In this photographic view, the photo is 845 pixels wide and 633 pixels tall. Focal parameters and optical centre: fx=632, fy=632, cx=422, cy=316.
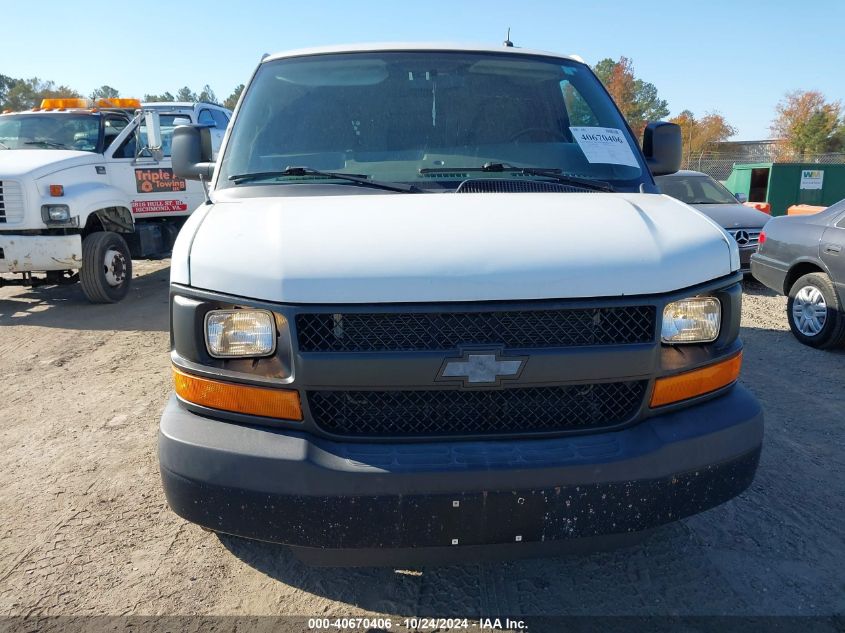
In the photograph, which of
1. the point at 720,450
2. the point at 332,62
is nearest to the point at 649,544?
the point at 720,450

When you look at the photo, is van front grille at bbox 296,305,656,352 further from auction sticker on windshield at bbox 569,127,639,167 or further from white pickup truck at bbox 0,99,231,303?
white pickup truck at bbox 0,99,231,303

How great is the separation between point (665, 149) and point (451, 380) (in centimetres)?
220

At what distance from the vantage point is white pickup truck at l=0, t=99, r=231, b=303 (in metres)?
7.23

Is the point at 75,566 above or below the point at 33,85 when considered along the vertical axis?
below

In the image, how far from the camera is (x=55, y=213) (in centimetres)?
737

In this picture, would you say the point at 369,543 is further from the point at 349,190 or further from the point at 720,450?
the point at 349,190

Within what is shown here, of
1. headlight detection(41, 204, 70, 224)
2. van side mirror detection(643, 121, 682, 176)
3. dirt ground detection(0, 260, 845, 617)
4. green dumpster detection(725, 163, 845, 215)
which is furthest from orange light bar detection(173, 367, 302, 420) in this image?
green dumpster detection(725, 163, 845, 215)

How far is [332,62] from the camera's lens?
11.1ft

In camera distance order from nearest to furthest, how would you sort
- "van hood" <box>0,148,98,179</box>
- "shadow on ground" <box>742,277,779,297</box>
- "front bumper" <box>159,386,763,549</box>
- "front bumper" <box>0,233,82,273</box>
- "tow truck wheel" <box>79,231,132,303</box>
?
"front bumper" <box>159,386,763,549</box> → "front bumper" <box>0,233,82,273</box> → "van hood" <box>0,148,98,179</box> → "tow truck wheel" <box>79,231,132,303</box> → "shadow on ground" <box>742,277,779,297</box>

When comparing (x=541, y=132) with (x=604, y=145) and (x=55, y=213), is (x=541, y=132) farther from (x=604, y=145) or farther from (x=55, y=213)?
(x=55, y=213)

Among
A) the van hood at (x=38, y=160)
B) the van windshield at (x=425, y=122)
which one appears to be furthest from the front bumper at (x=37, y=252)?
the van windshield at (x=425, y=122)

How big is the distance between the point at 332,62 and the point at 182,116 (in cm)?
741

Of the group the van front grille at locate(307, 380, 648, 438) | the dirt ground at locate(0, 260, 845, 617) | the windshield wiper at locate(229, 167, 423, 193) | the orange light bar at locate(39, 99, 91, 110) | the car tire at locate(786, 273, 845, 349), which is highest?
the orange light bar at locate(39, 99, 91, 110)

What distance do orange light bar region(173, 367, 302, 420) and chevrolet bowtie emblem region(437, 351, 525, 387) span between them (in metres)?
0.49
